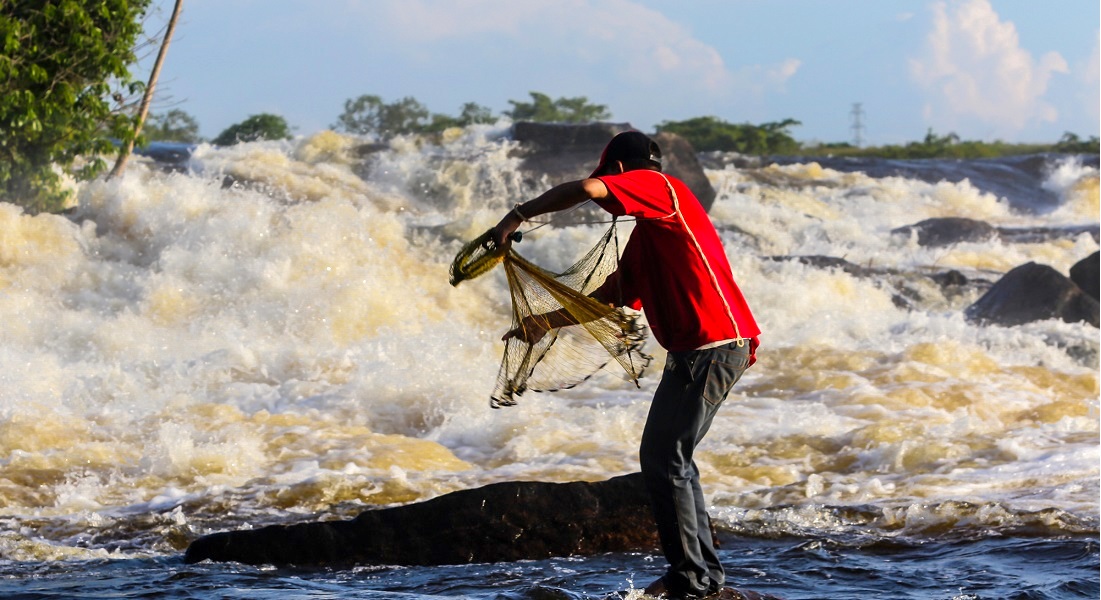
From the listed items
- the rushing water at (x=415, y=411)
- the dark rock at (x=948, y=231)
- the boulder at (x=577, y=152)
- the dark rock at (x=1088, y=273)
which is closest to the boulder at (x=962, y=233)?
the dark rock at (x=948, y=231)

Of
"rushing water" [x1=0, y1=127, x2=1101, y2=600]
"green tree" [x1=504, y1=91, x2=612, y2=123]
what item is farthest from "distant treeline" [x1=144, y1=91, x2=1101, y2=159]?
"rushing water" [x1=0, y1=127, x2=1101, y2=600]

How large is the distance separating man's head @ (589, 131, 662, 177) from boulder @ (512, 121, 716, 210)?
16.8 metres

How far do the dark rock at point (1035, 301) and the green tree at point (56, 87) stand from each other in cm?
1104

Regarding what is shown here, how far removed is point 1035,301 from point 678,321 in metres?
12.3

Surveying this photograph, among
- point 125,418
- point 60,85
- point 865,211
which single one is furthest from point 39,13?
point 865,211

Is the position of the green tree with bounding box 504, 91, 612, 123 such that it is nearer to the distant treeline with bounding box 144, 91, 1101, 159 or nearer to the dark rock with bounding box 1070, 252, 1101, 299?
the distant treeline with bounding box 144, 91, 1101, 159

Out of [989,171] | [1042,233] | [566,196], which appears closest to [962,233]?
[1042,233]

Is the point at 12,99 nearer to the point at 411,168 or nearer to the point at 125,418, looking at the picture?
the point at 125,418

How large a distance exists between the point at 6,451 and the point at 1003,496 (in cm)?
652

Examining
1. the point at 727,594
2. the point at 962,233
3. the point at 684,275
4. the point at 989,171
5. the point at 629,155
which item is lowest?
the point at 727,594

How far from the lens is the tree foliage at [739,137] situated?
38.6 meters

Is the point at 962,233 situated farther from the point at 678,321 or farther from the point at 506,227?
the point at 506,227

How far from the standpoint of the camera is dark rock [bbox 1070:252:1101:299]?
15875 millimetres

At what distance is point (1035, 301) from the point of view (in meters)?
14.9
